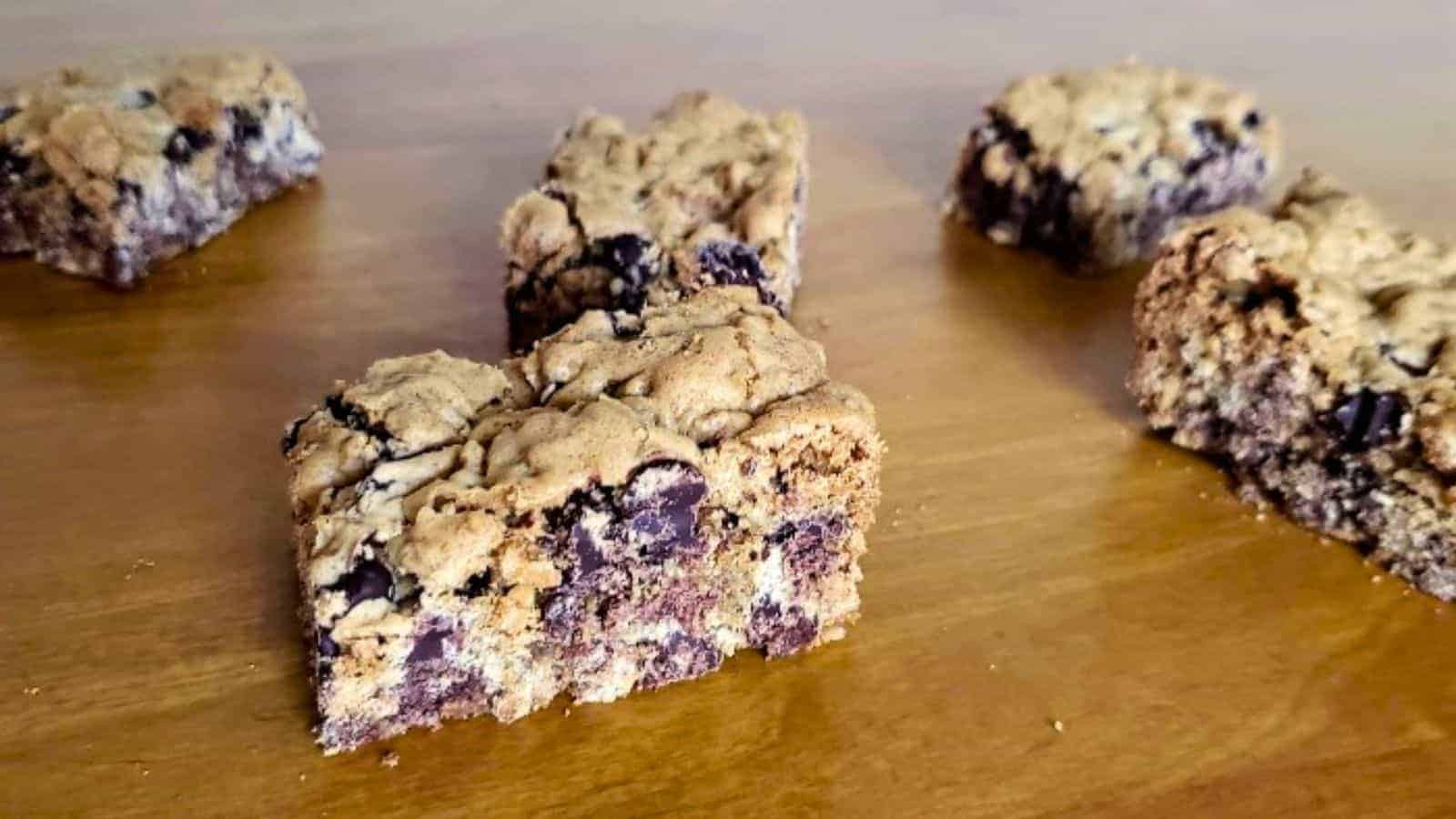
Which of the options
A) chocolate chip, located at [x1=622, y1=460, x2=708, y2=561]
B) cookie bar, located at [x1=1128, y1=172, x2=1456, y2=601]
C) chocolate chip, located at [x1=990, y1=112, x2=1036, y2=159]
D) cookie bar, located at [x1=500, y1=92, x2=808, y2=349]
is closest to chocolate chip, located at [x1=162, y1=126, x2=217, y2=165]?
cookie bar, located at [x1=500, y1=92, x2=808, y2=349]

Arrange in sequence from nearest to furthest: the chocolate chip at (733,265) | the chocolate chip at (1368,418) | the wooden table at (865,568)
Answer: the wooden table at (865,568), the chocolate chip at (1368,418), the chocolate chip at (733,265)

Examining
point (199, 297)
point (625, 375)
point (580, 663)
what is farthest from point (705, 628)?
point (199, 297)

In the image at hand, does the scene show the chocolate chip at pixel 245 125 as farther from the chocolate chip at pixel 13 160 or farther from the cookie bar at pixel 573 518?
the cookie bar at pixel 573 518

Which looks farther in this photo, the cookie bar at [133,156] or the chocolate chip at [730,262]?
the cookie bar at [133,156]

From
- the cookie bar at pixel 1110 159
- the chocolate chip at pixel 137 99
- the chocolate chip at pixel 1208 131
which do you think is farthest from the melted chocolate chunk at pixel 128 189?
the chocolate chip at pixel 1208 131

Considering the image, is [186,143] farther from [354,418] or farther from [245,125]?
[354,418]

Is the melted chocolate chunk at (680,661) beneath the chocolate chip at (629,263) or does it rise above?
beneath
